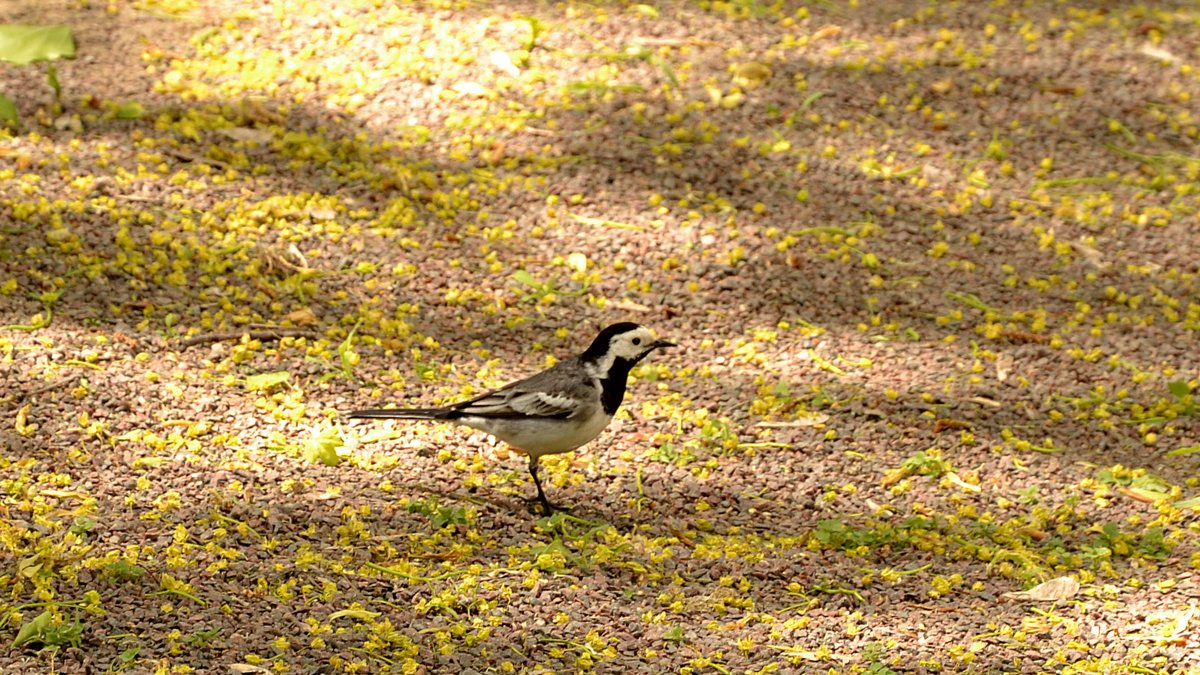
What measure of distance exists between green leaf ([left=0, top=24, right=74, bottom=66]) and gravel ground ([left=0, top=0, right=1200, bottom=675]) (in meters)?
0.51

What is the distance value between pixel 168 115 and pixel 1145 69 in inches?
212

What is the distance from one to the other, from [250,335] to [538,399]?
143 centimetres

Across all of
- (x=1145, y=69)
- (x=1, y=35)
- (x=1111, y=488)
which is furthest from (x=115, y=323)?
(x=1145, y=69)

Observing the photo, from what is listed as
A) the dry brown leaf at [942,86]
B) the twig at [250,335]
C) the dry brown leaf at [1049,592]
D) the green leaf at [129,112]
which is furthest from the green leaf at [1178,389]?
the green leaf at [129,112]

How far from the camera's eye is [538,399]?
4.98m

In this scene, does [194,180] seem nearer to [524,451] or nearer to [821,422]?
[524,451]

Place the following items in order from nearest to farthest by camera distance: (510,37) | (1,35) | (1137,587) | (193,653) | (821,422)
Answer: (193,653), (1137,587), (821,422), (1,35), (510,37)

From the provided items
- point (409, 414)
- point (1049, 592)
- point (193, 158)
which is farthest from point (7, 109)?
point (1049, 592)

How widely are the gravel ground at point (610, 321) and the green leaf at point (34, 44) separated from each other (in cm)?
51

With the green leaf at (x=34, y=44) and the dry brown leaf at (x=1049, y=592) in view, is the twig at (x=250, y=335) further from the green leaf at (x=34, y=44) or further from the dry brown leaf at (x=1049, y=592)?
the dry brown leaf at (x=1049, y=592)

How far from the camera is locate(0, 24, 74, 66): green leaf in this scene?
6.27 metres

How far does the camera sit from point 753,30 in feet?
27.5

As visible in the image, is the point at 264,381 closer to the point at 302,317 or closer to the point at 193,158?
the point at 302,317

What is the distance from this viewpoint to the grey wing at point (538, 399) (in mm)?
4922
